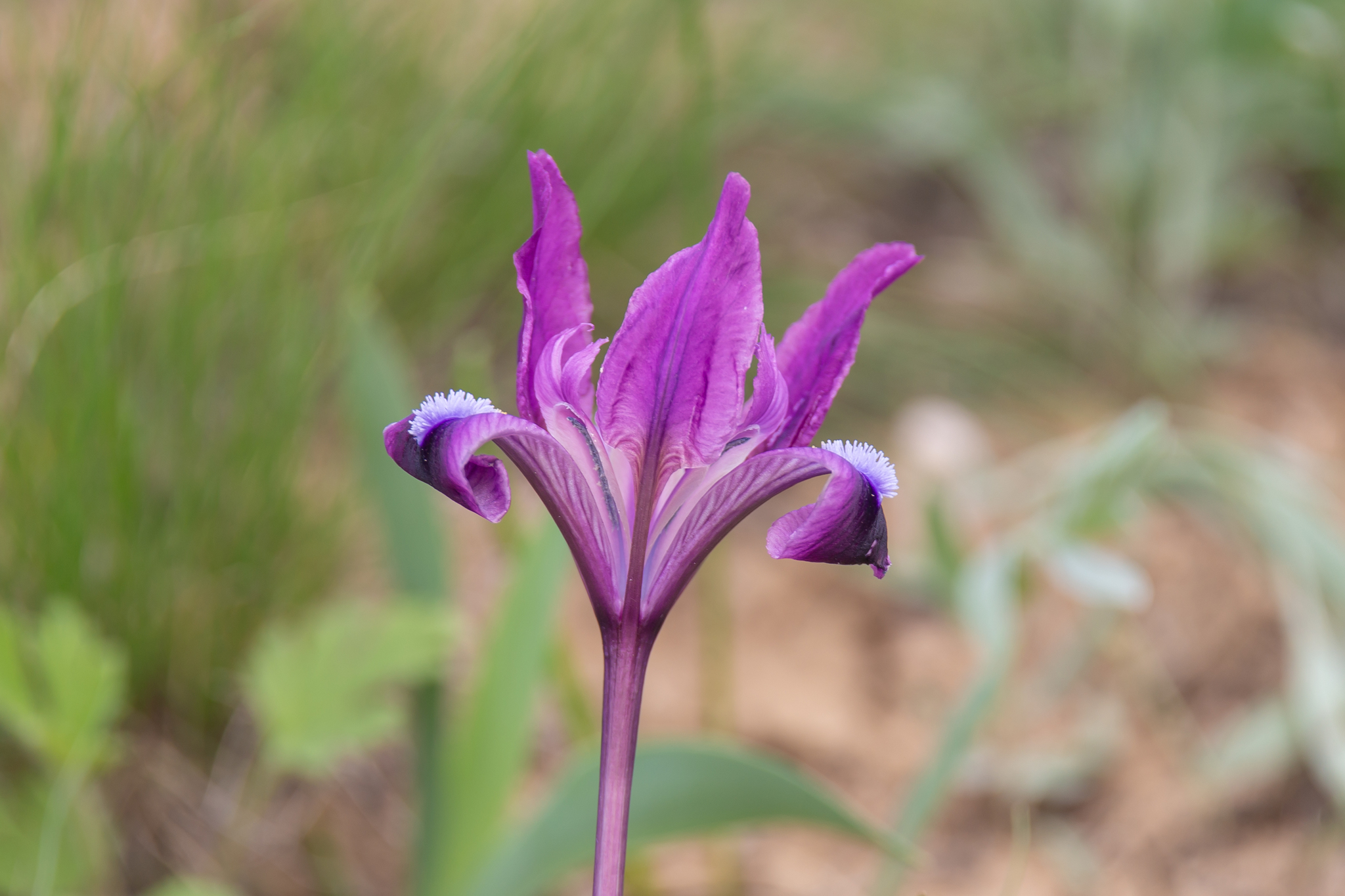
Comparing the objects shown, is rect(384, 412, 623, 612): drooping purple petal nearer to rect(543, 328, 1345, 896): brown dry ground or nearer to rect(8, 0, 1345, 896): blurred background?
rect(8, 0, 1345, 896): blurred background

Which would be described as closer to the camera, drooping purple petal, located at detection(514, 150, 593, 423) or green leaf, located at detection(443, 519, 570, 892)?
drooping purple petal, located at detection(514, 150, 593, 423)

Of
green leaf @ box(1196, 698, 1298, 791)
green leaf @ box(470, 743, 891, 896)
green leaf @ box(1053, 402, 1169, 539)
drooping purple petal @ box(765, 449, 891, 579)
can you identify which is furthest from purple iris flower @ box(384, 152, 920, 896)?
green leaf @ box(1196, 698, 1298, 791)

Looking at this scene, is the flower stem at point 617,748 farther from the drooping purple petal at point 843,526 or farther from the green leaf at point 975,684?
the green leaf at point 975,684

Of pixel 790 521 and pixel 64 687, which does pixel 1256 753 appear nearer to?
pixel 790 521

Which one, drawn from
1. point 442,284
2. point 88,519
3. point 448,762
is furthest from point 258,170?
point 448,762

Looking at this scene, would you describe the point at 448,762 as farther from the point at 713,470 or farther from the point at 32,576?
the point at 713,470

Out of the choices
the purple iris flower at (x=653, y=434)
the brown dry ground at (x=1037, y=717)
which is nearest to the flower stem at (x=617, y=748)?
the purple iris flower at (x=653, y=434)
